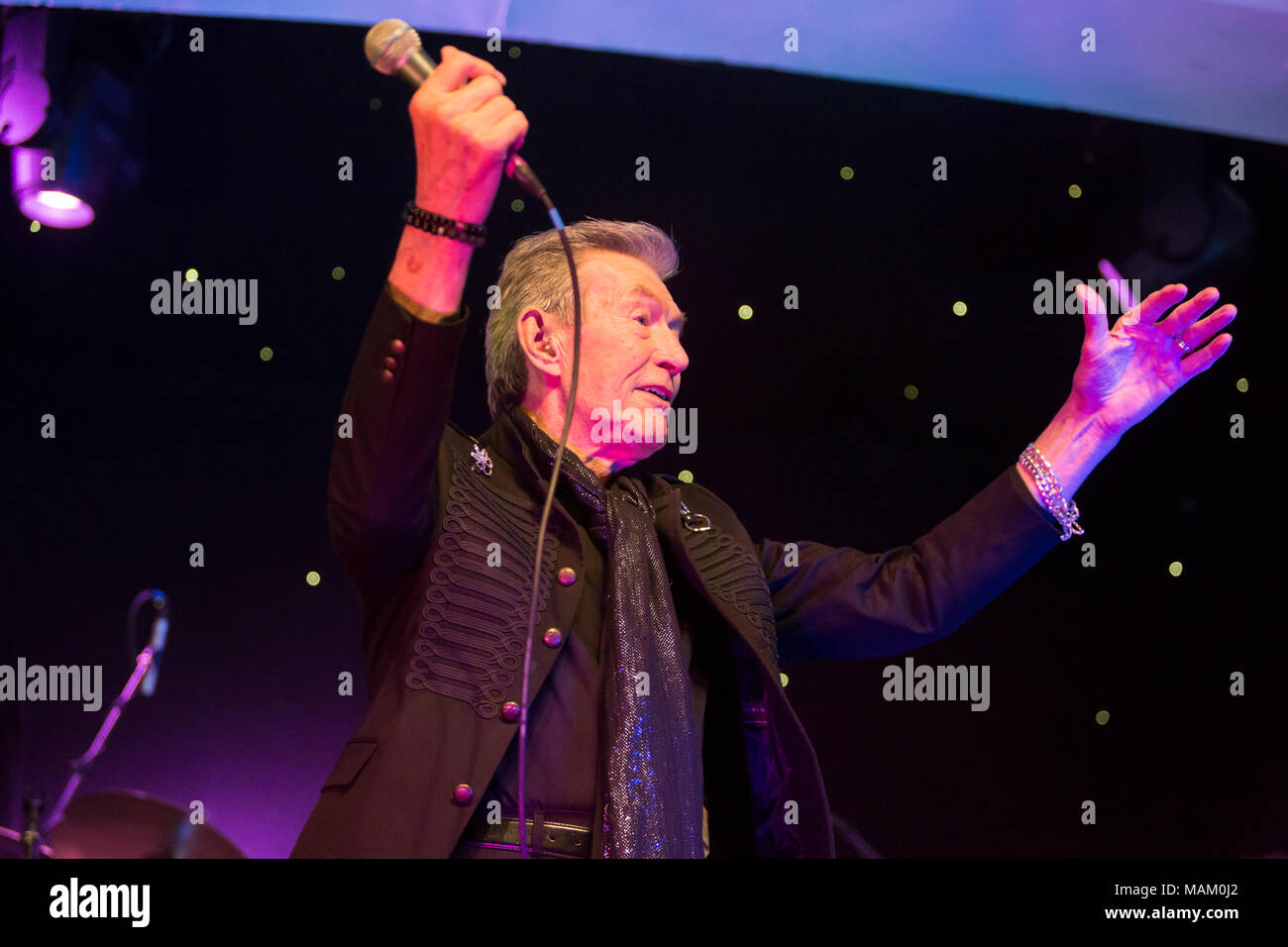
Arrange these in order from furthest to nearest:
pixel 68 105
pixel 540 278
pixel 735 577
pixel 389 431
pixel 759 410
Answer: pixel 759 410, pixel 68 105, pixel 540 278, pixel 735 577, pixel 389 431

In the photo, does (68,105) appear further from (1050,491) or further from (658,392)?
(1050,491)

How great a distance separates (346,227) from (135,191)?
1.50 feet

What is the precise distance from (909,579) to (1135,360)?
0.47m

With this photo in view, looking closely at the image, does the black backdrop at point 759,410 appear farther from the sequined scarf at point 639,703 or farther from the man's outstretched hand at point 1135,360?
the sequined scarf at point 639,703

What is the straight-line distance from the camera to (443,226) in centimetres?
111

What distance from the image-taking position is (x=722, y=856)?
5.09 feet

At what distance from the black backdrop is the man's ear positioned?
2.87 feet

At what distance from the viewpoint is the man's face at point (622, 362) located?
5.50 feet

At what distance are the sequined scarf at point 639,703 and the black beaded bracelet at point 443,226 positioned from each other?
49 cm

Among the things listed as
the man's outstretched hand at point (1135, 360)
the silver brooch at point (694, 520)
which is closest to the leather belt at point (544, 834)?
the silver brooch at point (694, 520)

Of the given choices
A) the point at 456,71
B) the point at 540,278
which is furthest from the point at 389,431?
the point at 540,278

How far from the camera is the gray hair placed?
1841 millimetres

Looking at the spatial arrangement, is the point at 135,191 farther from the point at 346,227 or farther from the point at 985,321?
the point at 985,321
